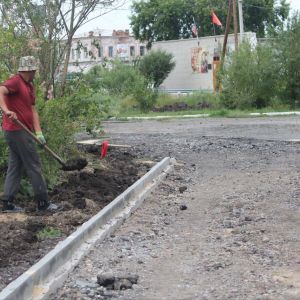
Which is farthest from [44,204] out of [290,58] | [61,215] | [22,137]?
[290,58]

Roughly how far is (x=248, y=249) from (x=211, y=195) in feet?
11.1

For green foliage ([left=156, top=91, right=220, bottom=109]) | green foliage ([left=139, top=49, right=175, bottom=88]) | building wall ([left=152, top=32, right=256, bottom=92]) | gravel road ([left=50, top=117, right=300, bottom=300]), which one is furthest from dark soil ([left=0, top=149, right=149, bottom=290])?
green foliage ([left=139, top=49, right=175, bottom=88])

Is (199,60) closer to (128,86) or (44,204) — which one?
(128,86)

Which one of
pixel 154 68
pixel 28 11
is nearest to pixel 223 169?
pixel 28 11

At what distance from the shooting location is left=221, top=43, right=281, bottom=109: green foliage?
29.5m

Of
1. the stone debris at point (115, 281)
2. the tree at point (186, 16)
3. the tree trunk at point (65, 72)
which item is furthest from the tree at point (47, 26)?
the tree at point (186, 16)

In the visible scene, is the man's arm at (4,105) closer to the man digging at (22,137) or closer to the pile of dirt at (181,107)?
the man digging at (22,137)

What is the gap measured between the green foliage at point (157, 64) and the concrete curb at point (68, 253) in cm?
4435

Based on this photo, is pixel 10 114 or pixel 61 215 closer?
pixel 10 114

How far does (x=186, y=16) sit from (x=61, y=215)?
202 ft

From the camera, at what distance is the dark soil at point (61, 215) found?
6062 millimetres

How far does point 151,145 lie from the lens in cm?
1664

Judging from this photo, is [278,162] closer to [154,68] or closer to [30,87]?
[30,87]

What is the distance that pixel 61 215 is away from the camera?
303 inches
